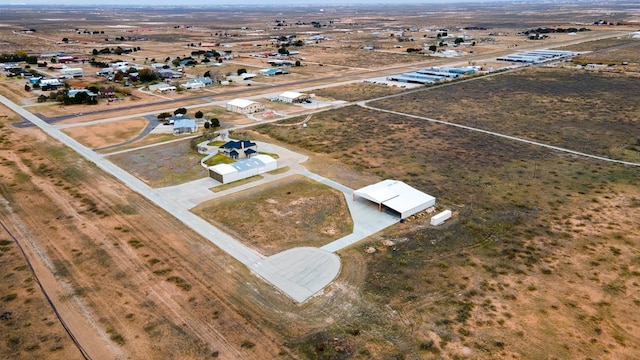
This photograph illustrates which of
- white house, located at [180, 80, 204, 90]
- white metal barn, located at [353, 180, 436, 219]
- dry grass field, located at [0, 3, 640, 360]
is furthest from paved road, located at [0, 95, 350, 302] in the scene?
white house, located at [180, 80, 204, 90]

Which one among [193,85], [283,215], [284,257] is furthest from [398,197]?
[193,85]

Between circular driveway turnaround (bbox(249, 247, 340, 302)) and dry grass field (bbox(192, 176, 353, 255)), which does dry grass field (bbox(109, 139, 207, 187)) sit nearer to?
dry grass field (bbox(192, 176, 353, 255))

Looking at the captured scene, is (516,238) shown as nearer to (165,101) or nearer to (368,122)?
(368,122)

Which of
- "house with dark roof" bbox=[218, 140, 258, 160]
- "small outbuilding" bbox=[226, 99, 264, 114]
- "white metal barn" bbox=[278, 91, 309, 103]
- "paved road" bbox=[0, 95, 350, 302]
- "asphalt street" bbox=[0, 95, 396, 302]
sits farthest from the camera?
"white metal barn" bbox=[278, 91, 309, 103]

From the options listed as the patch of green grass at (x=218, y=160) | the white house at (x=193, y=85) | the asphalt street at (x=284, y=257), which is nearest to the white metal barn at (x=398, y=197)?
the asphalt street at (x=284, y=257)

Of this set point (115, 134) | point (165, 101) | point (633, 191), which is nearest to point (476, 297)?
point (633, 191)

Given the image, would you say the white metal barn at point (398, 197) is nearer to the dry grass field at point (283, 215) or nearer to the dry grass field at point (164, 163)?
the dry grass field at point (283, 215)

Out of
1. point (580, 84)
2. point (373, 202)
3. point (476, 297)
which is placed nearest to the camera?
point (476, 297)
